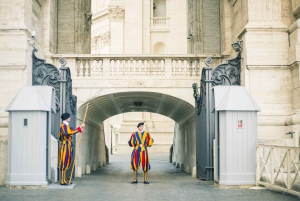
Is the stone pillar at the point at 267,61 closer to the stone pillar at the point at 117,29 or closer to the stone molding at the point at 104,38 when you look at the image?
the stone pillar at the point at 117,29

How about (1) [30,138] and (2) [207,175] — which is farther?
(2) [207,175]

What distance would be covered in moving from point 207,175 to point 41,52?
762 cm

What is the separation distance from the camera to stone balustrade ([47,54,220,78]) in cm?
1992

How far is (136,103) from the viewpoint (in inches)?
959

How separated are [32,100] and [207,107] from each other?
18.1 feet

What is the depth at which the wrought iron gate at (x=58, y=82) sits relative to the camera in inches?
672

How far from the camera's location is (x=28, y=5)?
18.0 metres

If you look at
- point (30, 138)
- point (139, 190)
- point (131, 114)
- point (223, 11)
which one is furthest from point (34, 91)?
point (131, 114)

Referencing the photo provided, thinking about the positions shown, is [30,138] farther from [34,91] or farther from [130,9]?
[130,9]

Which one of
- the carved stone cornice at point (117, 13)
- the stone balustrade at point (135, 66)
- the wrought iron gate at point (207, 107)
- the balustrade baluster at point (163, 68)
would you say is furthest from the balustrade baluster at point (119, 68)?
the carved stone cornice at point (117, 13)

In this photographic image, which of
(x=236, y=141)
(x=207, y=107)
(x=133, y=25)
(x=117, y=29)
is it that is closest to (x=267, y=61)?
(x=207, y=107)

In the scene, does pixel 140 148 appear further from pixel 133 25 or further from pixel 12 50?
pixel 133 25

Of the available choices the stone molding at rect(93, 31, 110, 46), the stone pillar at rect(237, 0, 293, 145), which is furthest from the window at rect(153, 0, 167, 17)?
the stone pillar at rect(237, 0, 293, 145)

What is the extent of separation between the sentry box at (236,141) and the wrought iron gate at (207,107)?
5.45 feet
